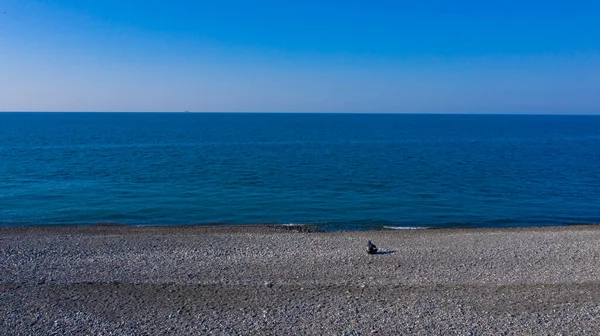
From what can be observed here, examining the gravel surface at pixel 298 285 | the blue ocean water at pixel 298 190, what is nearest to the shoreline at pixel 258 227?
the blue ocean water at pixel 298 190

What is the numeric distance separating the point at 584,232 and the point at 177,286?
22.7 m

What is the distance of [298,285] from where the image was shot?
16.5m

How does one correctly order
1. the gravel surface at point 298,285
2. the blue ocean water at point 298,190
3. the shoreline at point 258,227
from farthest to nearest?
the blue ocean water at point 298,190 → the shoreline at point 258,227 → the gravel surface at point 298,285

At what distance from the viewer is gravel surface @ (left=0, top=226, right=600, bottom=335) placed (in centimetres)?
1323

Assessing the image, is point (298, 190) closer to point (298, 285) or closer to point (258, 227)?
point (258, 227)

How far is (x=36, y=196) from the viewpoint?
3819cm

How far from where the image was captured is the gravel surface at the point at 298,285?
13234mm

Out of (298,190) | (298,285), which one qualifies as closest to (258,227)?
(298,285)

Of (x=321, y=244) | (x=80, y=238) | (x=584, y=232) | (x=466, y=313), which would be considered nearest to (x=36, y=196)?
(x=80, y=238)

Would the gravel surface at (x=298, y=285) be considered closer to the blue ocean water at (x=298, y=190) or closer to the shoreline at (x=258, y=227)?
the shoreline at (x=258, y=227)

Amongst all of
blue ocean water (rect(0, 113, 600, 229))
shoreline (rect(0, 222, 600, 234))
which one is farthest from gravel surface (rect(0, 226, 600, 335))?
blue ocean water (rect(0, 113, 600, 229))

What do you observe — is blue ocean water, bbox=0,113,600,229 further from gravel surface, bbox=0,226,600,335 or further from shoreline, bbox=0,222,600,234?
gravel surface, bbox=0,226,600,335

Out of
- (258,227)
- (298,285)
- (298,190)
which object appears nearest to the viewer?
(298,285)

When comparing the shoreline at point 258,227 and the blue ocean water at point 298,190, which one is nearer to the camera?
the shoreline at point 258,227
